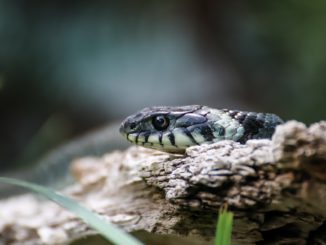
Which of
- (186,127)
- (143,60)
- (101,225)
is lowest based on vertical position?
(101,225)

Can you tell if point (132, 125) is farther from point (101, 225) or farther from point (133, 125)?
point (101, 225)

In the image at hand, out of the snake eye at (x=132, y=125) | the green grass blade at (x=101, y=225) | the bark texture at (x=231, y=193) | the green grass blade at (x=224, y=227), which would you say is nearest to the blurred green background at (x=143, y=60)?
the snake eye at (x=132, y=125)

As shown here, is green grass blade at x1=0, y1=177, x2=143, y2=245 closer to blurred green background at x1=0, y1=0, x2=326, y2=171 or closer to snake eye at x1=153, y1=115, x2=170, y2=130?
snake eye at x1=153, y1=115, x2=170, y2=130

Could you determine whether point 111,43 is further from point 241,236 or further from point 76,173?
point 241,236

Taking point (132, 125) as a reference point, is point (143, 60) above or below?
above

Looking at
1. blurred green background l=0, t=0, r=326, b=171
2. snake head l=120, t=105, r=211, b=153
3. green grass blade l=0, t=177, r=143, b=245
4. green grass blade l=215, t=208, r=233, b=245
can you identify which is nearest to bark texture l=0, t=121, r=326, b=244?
snake head l=120, t=105, r=211, b=153

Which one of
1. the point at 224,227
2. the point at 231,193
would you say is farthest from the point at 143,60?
the point at 224,227

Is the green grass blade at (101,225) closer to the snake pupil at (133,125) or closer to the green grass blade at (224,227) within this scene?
the green grass blade at (224,227)
